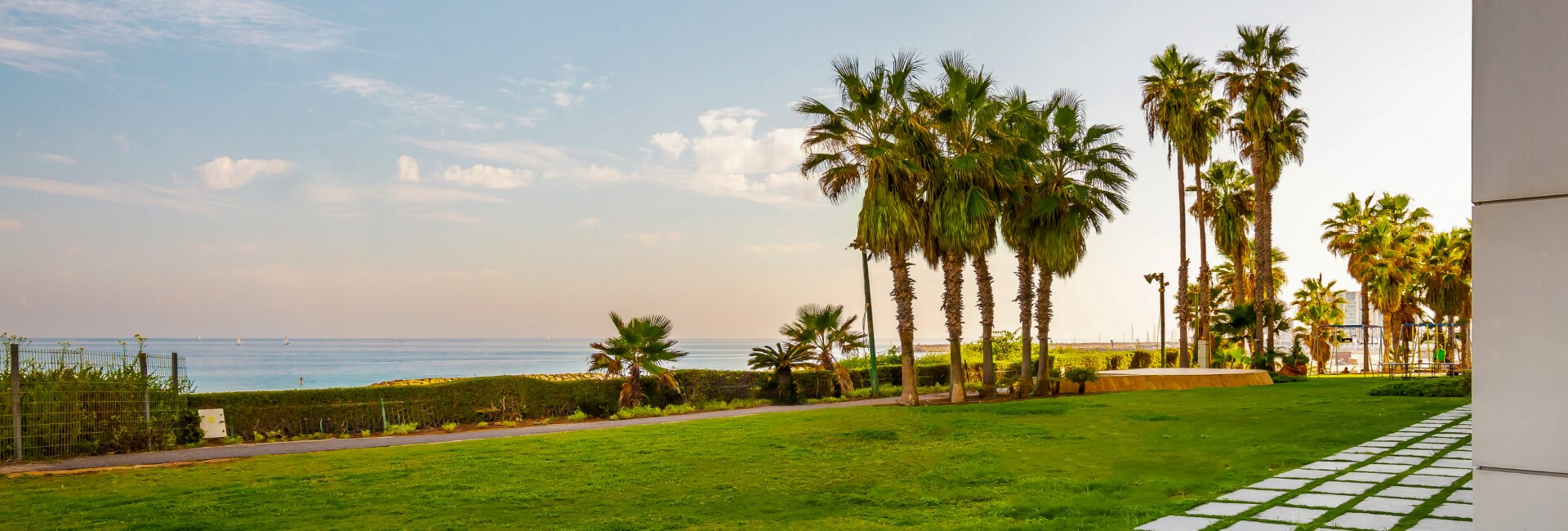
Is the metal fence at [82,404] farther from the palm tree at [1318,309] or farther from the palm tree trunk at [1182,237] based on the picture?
the palm tree at [1318,309]

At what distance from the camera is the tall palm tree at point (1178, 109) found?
30.0m

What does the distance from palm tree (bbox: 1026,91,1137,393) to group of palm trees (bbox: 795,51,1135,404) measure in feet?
0.15

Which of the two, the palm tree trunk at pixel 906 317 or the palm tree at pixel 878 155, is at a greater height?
the palm tree at pixel 878 155

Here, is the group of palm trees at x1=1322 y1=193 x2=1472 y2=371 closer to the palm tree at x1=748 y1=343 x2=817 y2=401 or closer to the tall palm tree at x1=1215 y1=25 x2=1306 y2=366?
the tall palm tree at x1=1215 y1=25 x2=1306 y2=366

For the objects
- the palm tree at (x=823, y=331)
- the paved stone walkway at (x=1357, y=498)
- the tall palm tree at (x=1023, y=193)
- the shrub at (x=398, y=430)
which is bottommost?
the shrub at (x=398, y=430)

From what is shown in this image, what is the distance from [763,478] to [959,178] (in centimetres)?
1209

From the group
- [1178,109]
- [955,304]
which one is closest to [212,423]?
[955,304]

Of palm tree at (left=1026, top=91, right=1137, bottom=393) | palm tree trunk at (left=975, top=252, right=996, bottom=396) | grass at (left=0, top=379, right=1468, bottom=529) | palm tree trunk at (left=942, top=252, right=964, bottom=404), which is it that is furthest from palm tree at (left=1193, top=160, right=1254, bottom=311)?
grass at (left=0, top=379, right=1468, bottom=529)

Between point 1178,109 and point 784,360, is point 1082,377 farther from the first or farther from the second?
point 1178,109

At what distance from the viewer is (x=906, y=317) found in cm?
2075

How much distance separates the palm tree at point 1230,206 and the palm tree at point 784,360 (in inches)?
798

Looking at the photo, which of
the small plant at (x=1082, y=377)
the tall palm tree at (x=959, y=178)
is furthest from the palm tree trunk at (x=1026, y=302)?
the tall palm tree at (x=959, y=178)

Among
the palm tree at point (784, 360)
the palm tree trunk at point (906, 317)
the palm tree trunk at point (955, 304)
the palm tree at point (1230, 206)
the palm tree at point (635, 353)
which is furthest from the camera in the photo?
the palm tree at point (1230, 206)

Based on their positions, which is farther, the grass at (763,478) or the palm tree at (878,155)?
the palm tree at (878,155)
